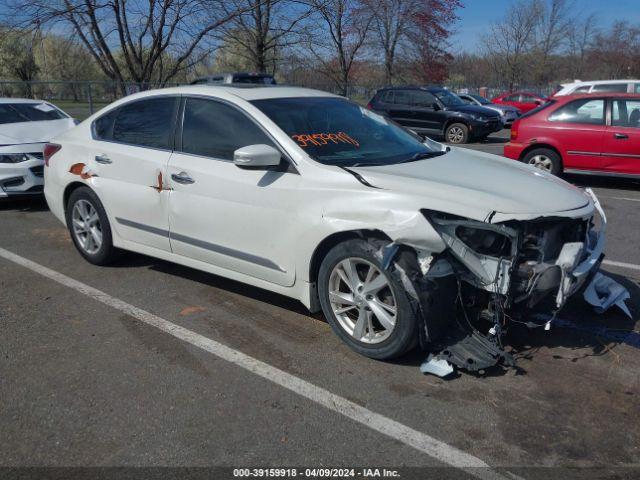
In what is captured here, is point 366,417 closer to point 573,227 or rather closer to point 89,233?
point 573,227

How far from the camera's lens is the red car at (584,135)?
28.7ft

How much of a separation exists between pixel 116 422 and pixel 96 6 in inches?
527

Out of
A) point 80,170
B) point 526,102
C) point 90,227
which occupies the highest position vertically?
point 526,102

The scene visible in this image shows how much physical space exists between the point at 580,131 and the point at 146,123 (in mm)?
7002

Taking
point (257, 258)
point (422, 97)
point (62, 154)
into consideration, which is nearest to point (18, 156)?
point (62, 154)

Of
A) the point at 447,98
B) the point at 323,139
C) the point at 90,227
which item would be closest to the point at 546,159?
the point at 323,139

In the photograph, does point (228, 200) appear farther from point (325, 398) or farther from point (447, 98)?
point (447, 98)

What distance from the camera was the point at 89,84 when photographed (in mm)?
16141

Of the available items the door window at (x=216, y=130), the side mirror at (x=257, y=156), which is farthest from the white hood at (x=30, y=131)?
the side mirror at (x=257, y=156)

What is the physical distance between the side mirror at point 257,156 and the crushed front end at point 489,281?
1.11 meters

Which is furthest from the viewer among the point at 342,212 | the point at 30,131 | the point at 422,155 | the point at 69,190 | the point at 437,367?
the point at 30,131

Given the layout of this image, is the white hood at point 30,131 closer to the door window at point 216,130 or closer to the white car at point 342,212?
the white car at point 342,212

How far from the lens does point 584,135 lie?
8969 millimetres

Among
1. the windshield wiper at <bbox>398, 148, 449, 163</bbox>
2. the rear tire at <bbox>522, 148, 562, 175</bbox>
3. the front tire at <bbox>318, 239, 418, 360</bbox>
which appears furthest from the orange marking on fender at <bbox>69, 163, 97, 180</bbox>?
the rear tire at <bbox>522, 148, 562, 175</bbox>
